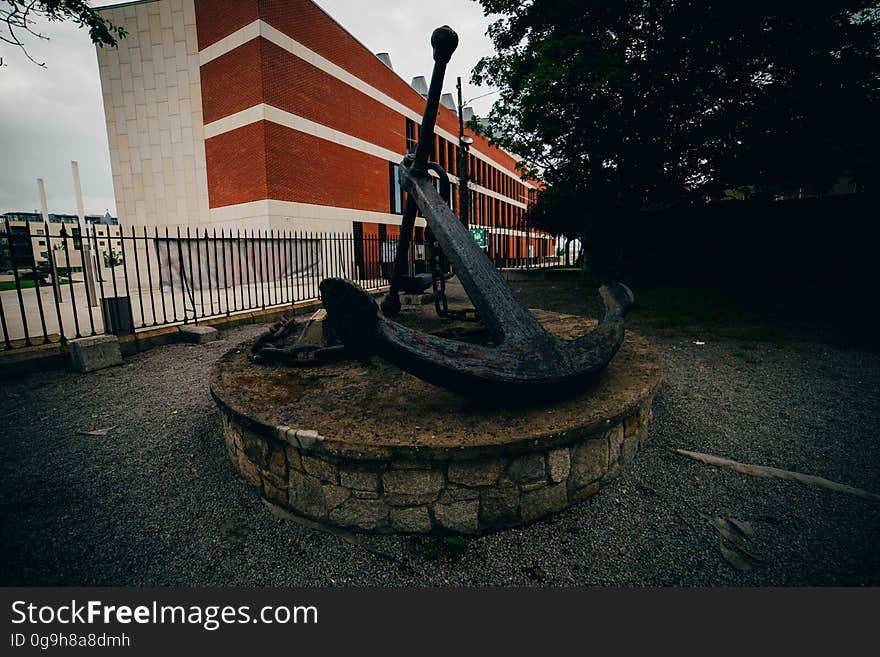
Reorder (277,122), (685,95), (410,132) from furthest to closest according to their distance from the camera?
(410,132)
(277,122)
(685,95)

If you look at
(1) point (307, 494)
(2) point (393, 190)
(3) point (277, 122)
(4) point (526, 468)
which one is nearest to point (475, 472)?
(4) point (526, 468)

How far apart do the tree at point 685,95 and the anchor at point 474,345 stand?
19.0 ft

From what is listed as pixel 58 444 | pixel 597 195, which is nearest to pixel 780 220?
pixel 597 195

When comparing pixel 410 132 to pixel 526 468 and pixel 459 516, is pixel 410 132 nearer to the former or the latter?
pixel 526 468

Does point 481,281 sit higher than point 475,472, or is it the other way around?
point 481,281

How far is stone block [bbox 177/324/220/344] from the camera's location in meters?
5.29

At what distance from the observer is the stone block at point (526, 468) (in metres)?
1.78

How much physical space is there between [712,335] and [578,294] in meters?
4.47

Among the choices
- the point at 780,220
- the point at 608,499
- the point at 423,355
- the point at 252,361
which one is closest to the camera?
the point at 423,355

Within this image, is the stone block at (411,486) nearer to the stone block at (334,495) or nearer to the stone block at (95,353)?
the stone block at (334,495)

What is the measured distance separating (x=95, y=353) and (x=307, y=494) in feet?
12.9

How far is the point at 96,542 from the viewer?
179 centimetres

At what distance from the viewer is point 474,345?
1.62 m

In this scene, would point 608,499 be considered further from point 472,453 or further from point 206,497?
point 206,497
